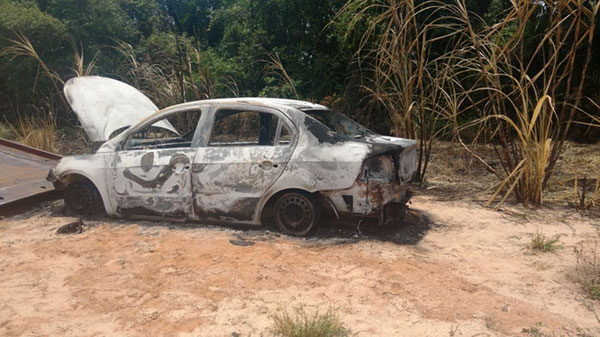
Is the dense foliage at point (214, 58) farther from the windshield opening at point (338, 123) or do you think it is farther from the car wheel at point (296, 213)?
the car wheel at point (296, 213)

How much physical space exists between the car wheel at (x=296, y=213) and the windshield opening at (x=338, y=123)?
33.2 inches

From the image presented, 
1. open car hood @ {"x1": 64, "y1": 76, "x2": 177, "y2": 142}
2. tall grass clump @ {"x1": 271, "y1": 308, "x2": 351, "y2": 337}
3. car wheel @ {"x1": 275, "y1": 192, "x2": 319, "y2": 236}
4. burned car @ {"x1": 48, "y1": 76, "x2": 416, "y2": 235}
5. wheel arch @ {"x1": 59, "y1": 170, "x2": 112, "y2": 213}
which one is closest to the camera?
tall grass clump @ {"x1": 271, "y1": 308, "x2": 351, "y2": 337}

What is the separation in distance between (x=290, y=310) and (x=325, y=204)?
64.6 inches

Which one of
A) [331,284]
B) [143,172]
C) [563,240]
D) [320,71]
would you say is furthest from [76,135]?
[563,240]

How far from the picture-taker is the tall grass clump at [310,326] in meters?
2.89

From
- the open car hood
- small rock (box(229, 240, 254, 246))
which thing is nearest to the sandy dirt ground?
small rock (box(229, 240, 254, 246))

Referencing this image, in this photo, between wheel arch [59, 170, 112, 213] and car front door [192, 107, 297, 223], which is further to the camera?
wheel arch [59, 170, 112, 213]

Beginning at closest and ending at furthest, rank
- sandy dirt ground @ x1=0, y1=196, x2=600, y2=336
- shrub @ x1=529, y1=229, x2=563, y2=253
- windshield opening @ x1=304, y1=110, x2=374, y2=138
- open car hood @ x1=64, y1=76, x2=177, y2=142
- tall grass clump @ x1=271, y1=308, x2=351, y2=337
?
1. tall grass clump @ x1=271, y1=308, x2=351, y2=337
2. sandy dirt ground @ x1=0, y1=196, x2=600, y2=336
3. shrub @ x1=529, y1=229, x2=563, y2=253
4. windshield opening @ x1=304, y1=110, x2=374, y2=138
5. open car hood @ x1=64, y1=76, x2=177, y2=142

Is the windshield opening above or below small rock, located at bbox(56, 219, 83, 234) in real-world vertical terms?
above

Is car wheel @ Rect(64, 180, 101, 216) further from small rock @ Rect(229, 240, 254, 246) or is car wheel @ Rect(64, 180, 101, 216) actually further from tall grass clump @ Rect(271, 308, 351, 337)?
tall grass clump @ Rect(271, 308, 351, 337)

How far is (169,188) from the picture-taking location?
5.28m

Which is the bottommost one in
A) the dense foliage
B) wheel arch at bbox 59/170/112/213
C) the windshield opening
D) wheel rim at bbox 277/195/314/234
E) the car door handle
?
wheel rim at bbox 277/195/314/234

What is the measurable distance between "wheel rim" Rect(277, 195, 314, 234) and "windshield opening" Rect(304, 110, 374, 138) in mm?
868

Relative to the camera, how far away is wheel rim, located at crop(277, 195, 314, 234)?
4.85m
